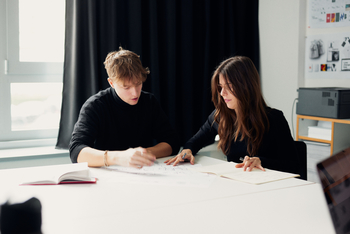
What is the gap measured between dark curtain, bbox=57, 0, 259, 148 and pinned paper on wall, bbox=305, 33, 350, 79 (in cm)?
53

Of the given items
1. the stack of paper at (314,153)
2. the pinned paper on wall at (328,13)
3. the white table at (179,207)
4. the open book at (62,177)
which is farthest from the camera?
the pinned paper on wall at (328,13)

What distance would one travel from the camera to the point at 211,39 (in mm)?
3193

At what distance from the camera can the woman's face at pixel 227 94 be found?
1.73 metres

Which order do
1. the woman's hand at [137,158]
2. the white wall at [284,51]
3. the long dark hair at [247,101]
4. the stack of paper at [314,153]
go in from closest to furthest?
the woman's hand at [137,158]
the long dark hair at [247,101]
the stack of paper at [314,153]
the white wall at [284,51]

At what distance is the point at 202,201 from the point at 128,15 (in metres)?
2.03

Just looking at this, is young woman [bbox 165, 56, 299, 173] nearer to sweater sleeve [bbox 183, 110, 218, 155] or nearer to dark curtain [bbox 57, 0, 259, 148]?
sweater sleeve [bbox 183, 110, 218, 155]

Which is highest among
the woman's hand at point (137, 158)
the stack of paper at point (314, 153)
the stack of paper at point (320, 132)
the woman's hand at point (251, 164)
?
the woman's hand at point (137, 158)

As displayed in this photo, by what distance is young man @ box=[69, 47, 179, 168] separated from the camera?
174cm

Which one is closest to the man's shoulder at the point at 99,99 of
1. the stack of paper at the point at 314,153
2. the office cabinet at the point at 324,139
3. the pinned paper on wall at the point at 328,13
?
the office cabinet at the point at 324,139

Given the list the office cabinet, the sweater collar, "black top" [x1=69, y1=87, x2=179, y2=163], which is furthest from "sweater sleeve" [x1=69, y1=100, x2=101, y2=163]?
the office cabinet

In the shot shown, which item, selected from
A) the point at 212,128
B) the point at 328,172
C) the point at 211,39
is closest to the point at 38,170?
the point at 212,128

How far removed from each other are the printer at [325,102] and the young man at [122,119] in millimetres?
1245

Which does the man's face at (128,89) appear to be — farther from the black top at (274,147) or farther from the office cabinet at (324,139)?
the office cabinet at (324,139)

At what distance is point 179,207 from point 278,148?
790mm
